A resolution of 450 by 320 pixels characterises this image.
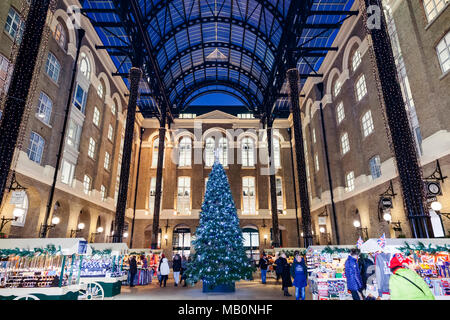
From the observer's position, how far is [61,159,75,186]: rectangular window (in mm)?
17562

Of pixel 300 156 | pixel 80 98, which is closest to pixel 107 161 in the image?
pixel 80 98

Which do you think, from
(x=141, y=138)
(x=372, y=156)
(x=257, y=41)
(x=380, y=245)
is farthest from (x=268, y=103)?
(x=380, y=245)

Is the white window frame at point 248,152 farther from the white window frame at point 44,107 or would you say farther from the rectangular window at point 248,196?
the white window frame at point 44,107

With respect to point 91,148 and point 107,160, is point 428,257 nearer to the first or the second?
point 91,148

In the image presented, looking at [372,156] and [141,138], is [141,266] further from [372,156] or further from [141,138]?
[141,138]

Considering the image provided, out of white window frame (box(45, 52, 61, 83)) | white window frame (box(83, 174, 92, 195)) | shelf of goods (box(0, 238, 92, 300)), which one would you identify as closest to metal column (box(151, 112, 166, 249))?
white window frame (box(83, 174, 92, 195))

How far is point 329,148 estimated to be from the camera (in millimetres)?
22688

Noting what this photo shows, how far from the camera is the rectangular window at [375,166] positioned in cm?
1656

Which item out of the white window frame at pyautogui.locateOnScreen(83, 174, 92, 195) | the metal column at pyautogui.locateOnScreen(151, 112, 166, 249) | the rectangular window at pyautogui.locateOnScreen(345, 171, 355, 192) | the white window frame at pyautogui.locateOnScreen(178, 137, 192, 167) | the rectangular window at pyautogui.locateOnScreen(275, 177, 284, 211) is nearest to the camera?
the rectangular window at pyautogui.locateOnScreen(345, 171, 355, 192)

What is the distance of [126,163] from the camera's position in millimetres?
16156

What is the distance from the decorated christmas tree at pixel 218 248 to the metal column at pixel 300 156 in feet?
16.4

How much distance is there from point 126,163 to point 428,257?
48.5 feet

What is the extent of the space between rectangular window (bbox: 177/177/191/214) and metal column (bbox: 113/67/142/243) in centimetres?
1456

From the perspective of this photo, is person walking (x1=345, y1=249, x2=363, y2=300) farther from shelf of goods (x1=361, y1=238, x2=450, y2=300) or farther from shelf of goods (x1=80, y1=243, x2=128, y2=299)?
shelf of goods (x1=80, y1=243, x2=128, y2=299)
